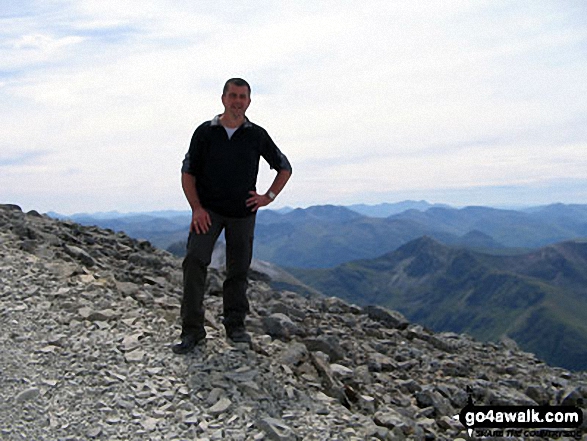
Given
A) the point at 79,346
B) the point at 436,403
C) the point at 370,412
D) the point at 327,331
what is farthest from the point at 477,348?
the point at 79,346

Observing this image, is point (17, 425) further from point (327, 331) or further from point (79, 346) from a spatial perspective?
point (327, 331)

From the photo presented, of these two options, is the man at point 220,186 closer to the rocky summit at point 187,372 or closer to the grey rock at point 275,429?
the rocky summit at point 187,372

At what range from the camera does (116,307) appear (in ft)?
38.0

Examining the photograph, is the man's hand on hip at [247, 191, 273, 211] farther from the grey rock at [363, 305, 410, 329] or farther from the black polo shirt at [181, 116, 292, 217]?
the grey rock at [363, 305, 410, 329]

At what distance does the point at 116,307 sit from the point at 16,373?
9.98ft

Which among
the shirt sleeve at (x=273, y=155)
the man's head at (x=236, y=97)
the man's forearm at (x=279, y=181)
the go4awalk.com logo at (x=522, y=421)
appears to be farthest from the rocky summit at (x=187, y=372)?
the man's head at (x=236, y=97)

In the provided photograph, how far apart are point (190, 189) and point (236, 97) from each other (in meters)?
1.89

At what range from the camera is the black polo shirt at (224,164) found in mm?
9766

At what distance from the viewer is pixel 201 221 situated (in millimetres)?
9672

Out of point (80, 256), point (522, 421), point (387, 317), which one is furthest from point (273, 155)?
point (387, 317)

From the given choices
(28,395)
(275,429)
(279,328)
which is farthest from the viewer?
(279,328)

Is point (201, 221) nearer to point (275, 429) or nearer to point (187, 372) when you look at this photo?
point (187, 372)

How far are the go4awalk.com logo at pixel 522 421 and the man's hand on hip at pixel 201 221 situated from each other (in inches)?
241

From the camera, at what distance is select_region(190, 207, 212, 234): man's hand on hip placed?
968cm
